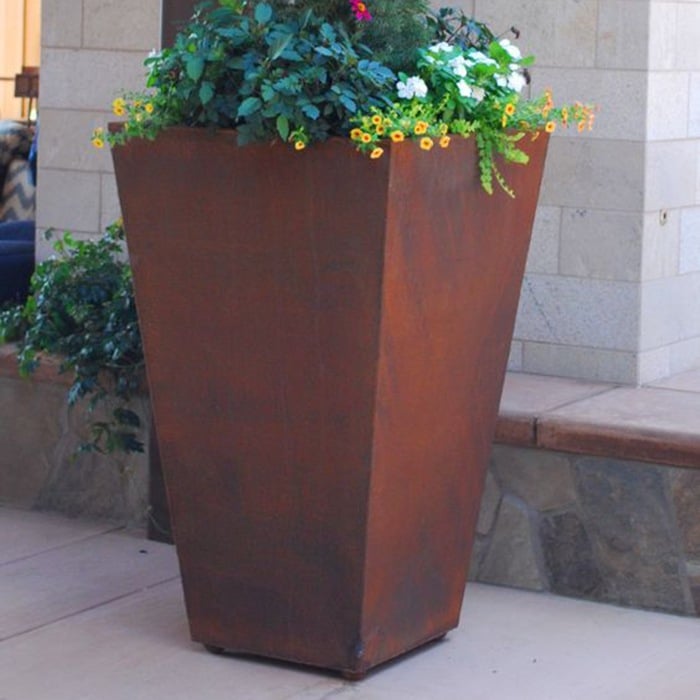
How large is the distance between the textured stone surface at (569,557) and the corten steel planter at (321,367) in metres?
0.54

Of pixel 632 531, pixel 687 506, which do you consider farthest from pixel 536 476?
pixel 687 506

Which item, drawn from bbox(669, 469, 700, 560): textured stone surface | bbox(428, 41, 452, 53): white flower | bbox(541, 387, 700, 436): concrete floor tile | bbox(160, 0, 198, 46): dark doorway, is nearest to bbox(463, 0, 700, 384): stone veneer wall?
bbox(541, 387, 700, 436): concrete floor tile

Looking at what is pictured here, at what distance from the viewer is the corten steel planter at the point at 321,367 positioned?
3.72 metres

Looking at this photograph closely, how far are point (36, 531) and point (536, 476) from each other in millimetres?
1663

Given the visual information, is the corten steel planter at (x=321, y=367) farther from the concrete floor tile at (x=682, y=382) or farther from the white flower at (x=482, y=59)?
the concrete floor tile at (x=682, y=382)

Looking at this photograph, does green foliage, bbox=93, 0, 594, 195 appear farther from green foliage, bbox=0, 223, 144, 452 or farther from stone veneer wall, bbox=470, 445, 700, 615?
green foliage, bbox=0, 223, 144, 452

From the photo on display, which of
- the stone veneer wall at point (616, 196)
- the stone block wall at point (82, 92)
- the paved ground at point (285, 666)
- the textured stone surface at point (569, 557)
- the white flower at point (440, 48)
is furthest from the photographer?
the stone block wall at point (82, 92)

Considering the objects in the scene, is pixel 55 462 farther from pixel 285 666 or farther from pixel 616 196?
pixel 616 196

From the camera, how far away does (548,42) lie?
518cm

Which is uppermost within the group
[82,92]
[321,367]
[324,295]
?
[82,92]

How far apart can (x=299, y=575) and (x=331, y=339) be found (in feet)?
1.92

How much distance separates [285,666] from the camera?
4.10 metres

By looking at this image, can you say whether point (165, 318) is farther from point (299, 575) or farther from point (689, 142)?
point (689, 142)

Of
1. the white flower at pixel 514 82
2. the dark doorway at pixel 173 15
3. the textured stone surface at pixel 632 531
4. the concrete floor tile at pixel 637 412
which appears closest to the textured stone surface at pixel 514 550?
the textured stone surface at pixel 632 531
